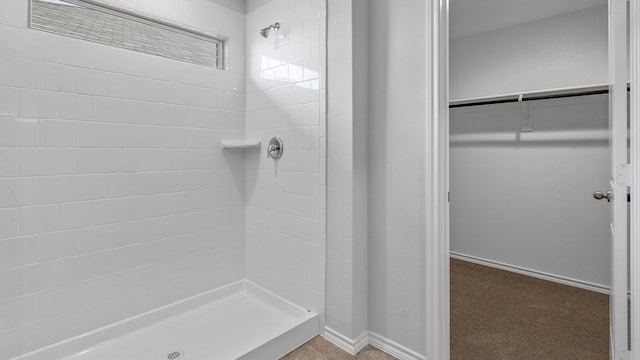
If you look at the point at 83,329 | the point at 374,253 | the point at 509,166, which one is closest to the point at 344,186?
the point at 374,253

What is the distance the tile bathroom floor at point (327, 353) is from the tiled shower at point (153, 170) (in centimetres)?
21

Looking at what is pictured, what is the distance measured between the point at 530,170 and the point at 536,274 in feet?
3.23

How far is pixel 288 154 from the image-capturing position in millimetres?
2170

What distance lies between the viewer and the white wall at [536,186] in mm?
2707

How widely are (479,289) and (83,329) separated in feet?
9.45

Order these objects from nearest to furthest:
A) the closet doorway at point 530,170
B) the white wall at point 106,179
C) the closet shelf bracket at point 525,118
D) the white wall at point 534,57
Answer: the white wall at point 106,179
the closet doorway at point 530,170
the white wall at point 534,57
the closet shelf bracket at point 525,118

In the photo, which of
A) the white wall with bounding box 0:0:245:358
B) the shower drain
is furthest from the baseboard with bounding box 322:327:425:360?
the white wall with bounding box 0:0:245:358

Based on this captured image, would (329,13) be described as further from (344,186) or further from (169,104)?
(169,104)

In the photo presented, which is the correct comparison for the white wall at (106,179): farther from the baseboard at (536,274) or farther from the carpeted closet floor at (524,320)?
the baseboard at (536,274)

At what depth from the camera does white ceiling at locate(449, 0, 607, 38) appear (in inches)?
103

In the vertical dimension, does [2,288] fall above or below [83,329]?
above

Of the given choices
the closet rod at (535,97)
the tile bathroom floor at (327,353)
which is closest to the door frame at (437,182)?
the tile bathroom floor at (327,353)

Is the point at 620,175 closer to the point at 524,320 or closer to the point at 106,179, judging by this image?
the point at 524,320

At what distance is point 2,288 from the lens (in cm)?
155
